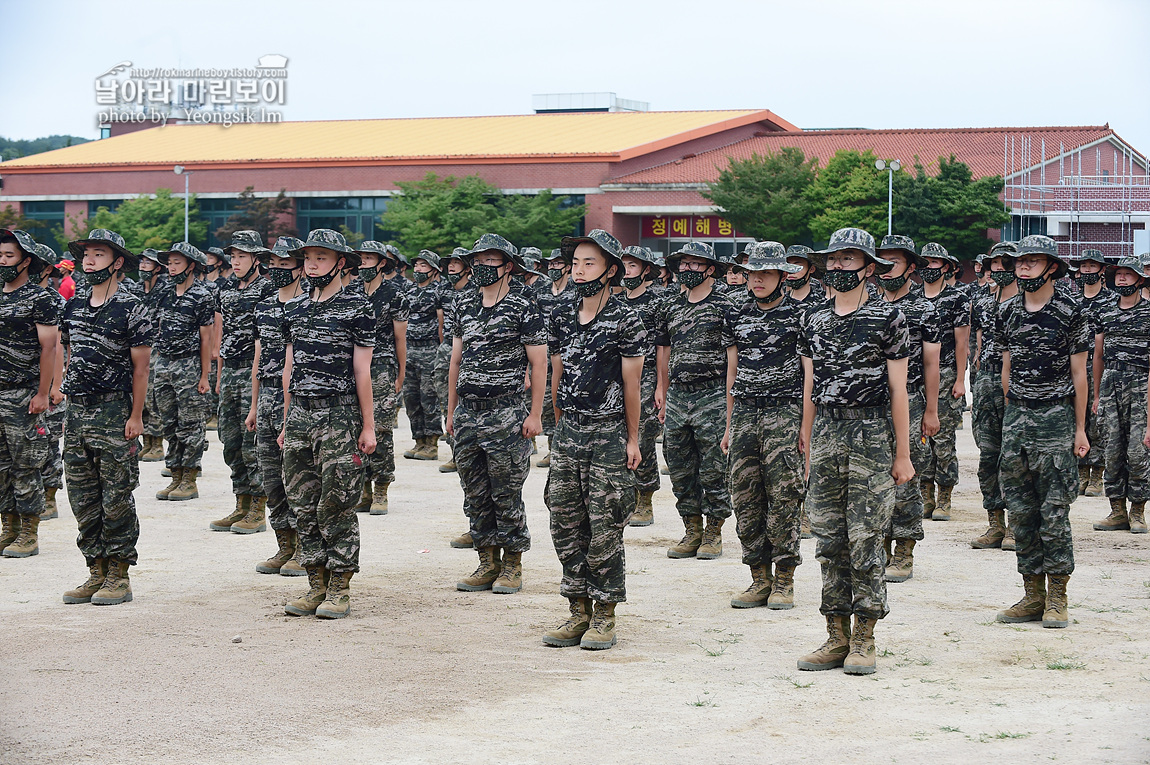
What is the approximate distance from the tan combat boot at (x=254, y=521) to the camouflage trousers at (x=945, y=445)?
5985 millimetres

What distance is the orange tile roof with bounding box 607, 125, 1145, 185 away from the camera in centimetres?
5216

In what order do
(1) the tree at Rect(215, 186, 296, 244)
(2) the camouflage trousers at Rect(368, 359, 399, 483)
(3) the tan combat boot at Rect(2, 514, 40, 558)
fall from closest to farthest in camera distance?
(3) the tan combat boot at Rect(2, 514, 40, 558), (2) the camouflage trousers at Rect(368, 359, 399, 483), (1) the tree at Rect(215, 186, 296, 244)

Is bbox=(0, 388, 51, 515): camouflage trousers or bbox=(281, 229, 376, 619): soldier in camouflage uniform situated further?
bbox=(0, 388, 51, 515): camouflage trousers

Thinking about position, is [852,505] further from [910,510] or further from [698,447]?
[698,447]

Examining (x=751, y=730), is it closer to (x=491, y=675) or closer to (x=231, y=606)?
(x=491, y=675)

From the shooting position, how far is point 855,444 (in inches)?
277

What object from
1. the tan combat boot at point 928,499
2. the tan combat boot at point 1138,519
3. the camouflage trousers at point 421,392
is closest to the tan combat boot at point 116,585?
the camouflage trousers at point 421,392

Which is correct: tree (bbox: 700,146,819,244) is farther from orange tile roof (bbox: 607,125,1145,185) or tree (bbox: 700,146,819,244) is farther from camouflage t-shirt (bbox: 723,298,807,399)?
camouflage t-shirt (bbox: 723,298,807,399)

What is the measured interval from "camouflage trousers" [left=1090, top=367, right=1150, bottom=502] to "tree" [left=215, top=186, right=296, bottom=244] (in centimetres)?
4642

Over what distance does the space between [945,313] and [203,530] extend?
6910mm

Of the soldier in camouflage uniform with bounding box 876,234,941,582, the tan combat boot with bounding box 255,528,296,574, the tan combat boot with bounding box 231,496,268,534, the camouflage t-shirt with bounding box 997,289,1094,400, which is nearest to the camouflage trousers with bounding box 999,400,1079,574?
the camouflage t-shirt with bounding box 997,289,1094,400

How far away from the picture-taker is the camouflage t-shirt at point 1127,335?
1177 cm

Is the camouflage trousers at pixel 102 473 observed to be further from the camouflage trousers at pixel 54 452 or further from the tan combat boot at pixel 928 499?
A: the tan combat boot at pixel 928 499

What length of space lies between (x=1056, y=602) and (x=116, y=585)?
6231 mm
